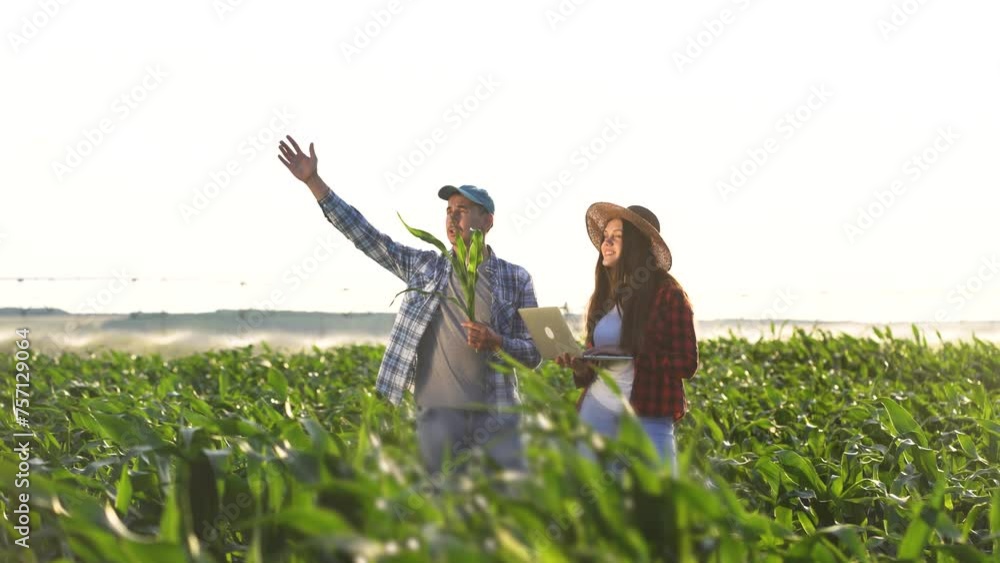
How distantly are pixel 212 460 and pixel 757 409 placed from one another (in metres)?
5.40

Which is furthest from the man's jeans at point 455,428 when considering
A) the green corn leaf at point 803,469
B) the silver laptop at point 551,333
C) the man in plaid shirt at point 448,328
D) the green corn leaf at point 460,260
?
the green corn leaf at point 803,469

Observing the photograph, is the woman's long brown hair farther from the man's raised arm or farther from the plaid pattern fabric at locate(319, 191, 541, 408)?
the man's raised arm

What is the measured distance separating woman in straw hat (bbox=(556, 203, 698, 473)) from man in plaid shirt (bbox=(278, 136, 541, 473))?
0.53 metres

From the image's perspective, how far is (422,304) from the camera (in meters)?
5.13

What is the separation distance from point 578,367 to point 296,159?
156 cm

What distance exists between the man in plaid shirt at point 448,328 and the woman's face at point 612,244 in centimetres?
59

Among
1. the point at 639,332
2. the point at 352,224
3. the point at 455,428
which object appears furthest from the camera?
the point at 352,224

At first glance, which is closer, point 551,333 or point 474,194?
point 551,333

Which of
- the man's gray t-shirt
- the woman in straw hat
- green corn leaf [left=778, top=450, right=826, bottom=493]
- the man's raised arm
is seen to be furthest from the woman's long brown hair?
the man's raised arm

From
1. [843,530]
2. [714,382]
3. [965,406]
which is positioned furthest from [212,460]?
[714,382]

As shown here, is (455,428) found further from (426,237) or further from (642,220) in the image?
(642,220)

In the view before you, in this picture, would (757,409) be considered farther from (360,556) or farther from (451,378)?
(360,556)

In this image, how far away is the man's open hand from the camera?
196 inches

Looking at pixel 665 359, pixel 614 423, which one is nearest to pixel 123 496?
pixel 614 423
